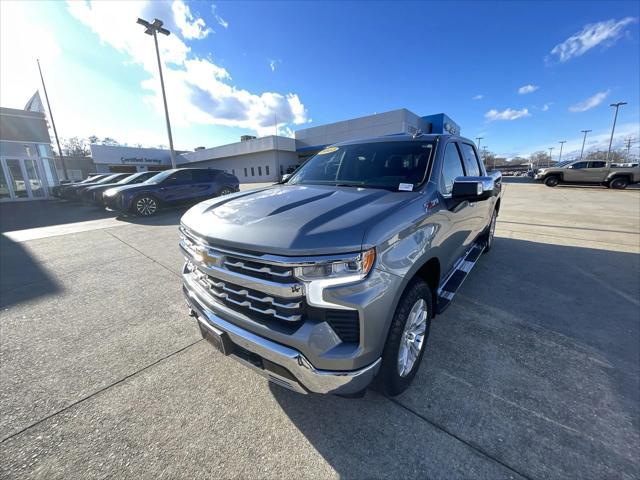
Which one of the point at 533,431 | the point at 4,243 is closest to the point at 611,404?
the point at 533,431

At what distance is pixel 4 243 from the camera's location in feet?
22.4

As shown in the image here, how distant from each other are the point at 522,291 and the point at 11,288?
24.1 ft

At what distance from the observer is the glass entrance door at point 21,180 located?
18.4m

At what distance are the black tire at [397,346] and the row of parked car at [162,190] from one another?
33.6 feet

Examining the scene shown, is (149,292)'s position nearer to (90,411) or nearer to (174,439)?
(90,411)

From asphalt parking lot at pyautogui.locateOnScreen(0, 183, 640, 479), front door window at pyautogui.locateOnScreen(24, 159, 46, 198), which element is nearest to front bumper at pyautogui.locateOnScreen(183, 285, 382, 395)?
asphalt parking lot at pyautogui.locateOnScreen(0, 183, 640, 479)

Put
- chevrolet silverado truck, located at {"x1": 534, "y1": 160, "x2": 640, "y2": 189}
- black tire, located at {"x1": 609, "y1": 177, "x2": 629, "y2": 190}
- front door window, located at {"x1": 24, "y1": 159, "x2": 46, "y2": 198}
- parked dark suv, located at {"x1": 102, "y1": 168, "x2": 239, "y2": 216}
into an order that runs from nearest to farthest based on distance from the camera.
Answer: parked dark suv, located at {"x1": 102, "y1": 168, "x2": 239, "y2": 216}
chevrolet silverado truck, located at {"x1": 534, "y1": 160, "x2": 640, "y2": 189}
black tire, located at {"x1": 609, "y1": 177, "x2": 629, "y2": 190}
front door window, located at {"x1": 24, "y1": 159, "x2": 46, "y2": 198}

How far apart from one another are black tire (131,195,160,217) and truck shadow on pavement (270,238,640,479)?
966 cm

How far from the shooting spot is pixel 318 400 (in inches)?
82.7

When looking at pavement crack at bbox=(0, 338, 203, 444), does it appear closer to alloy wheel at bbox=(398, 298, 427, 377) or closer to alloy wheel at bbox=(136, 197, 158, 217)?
alloy wheel at bbox=(398, 298, 427, 377)

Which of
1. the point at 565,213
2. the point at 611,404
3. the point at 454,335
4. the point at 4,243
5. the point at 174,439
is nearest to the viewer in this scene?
the point at 174,439

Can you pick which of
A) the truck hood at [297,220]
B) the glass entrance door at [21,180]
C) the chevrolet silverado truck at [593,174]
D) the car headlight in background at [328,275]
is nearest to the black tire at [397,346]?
the car headlight in background at [328,275]

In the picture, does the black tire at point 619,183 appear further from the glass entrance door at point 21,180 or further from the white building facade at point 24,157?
the glass entrance door at point 21,180

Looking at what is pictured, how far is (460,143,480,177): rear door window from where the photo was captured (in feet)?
11.9
